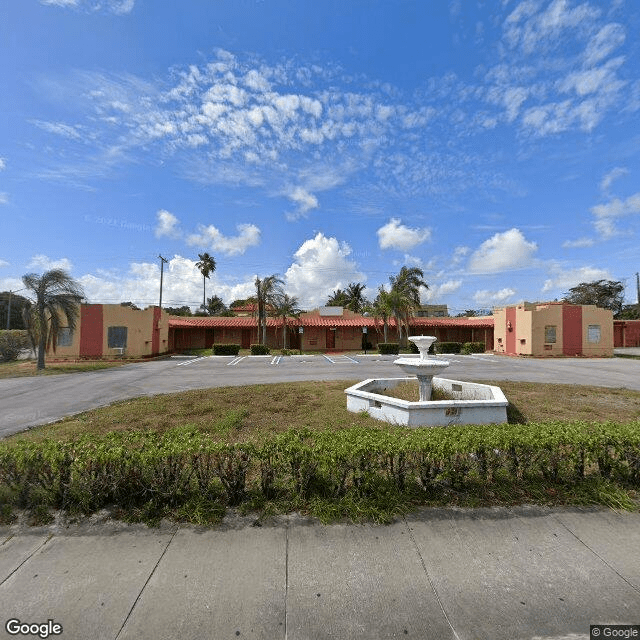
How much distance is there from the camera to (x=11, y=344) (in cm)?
2611

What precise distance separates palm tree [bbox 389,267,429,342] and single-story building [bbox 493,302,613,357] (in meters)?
8.80

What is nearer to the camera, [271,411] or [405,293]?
[271,411]

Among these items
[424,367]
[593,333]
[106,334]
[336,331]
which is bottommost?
[424,367]

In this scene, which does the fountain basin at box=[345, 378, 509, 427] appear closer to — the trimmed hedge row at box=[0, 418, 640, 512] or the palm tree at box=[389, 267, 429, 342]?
the trimmed hedge row at box=[0, 418, 640, 512]

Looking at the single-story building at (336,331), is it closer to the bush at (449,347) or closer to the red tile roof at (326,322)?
the red tile roof at (326,322)

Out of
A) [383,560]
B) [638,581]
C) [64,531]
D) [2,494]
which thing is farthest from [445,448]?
[2,494]

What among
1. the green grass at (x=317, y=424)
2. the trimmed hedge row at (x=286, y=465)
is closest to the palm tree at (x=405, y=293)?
the green grass at (x=317, y=424)

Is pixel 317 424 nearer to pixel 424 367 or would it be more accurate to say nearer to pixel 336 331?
pixel 424 367

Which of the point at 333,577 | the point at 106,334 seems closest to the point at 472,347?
the point at 106,334
